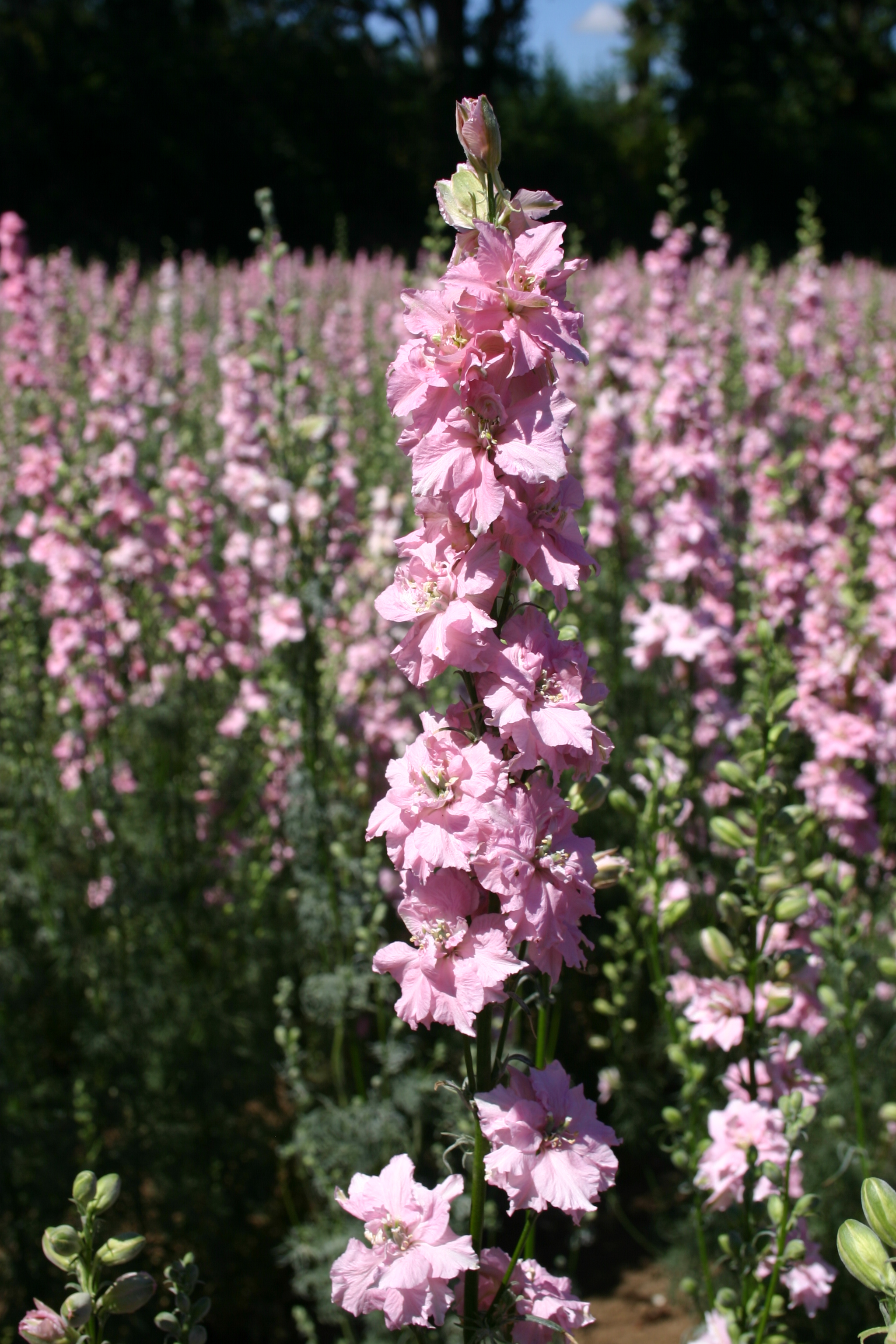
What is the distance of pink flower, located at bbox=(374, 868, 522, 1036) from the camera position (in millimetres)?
1147

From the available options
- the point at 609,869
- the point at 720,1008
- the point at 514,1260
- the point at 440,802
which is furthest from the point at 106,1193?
the point at 720,1008

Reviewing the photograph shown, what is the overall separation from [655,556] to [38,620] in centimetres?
287

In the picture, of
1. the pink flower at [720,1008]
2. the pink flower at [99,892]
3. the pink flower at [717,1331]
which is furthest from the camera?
the pink flower at [99,892]

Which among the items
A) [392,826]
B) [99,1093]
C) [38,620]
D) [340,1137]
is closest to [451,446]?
[392,826]

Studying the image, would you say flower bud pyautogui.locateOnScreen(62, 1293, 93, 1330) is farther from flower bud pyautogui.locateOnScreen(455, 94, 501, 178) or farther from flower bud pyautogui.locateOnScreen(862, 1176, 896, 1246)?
flower bud pyautogui.locateOnScreen(455, 94, 501, 178)

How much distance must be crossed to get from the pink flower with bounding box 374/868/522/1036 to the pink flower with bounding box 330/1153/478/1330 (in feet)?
0.66

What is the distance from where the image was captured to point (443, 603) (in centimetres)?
121

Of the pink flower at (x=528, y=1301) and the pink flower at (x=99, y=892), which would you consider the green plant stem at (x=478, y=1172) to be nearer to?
the pink flower at (x=528, y=1301)

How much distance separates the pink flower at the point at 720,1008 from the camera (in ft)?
6.04

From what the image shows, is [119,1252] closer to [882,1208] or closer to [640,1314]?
[882,1208]

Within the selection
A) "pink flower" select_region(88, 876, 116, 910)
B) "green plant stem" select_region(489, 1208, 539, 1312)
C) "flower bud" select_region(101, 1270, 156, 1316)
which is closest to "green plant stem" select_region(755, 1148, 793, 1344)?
"green plant stem" select_region(489, 1208, 539, 1312)

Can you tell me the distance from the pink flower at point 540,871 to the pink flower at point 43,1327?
68 cm

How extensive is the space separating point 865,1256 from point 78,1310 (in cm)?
86

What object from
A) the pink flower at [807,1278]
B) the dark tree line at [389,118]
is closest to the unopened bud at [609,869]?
the pink flower at [807,1278]
